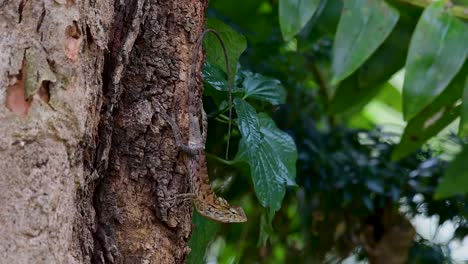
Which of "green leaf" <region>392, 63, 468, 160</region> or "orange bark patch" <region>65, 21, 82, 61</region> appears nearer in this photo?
"orange bark patch" <region>65, 21, 82, 61</region>

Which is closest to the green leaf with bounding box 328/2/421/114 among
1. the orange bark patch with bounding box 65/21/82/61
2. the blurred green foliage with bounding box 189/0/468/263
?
the blurred green foliage with bounding box 189/0/468/263

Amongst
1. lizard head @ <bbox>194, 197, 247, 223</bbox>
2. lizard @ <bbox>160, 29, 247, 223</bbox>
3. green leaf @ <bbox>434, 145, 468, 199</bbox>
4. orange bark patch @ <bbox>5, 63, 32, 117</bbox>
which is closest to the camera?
orange bark patch @ <bbox>5, 63, 32, 117</bbox>

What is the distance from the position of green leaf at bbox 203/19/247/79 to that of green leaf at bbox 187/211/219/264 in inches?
9.9

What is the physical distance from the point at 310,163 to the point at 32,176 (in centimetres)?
111

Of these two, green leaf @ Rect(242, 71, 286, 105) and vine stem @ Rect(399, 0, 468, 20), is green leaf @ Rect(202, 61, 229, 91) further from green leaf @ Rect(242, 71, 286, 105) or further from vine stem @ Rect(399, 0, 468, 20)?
vine stem @ Rect(399, 0, 468, 20)

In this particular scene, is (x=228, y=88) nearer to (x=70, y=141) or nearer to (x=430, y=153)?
(x=70, y=141)

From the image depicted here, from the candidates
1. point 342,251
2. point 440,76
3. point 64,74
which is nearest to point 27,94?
point 64,74

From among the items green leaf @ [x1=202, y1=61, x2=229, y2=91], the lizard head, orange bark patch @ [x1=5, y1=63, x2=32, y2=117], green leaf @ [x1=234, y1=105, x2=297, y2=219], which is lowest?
the lizard head

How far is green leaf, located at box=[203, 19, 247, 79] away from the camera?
128 cm

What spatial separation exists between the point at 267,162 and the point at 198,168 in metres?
0.16

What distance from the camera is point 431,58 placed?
A: 1101 millimetres

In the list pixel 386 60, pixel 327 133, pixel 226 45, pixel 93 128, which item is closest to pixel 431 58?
pixel 386 60

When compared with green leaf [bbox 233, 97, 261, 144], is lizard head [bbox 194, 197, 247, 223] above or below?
below

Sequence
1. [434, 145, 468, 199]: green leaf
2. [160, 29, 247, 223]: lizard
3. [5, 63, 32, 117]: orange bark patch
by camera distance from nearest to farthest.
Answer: [5, 63, 32, 117]: orange bark patch, [160, 29, 247, 223]: lizard, [434, 145, 468, 199]: green leaf
